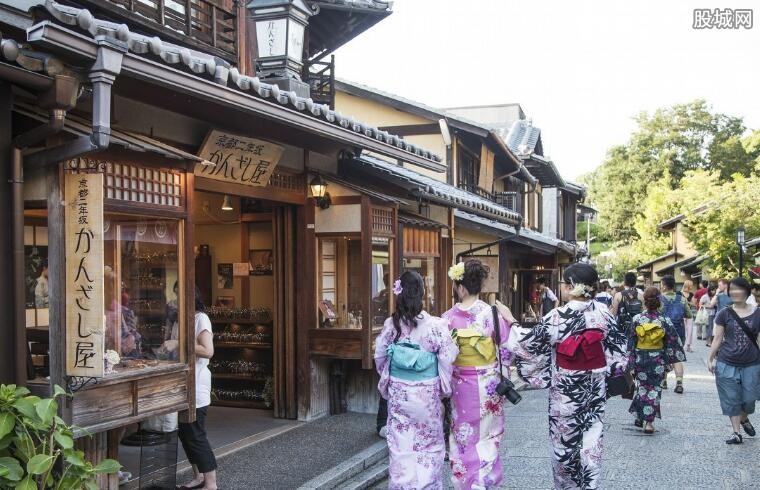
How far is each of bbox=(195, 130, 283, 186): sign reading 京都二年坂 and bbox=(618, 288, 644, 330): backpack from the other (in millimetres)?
8051

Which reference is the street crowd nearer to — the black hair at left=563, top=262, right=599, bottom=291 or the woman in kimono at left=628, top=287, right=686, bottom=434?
the black hair at left=563, top=262, right=599, bottom=291

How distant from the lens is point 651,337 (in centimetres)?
1078

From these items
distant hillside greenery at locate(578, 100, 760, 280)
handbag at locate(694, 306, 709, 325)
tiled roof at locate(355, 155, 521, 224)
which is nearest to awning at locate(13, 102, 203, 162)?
tiled roof at locate(355, 155, 521, 224)

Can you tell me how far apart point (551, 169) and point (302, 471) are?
2260 cm

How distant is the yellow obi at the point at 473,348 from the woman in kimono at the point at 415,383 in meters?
0.26

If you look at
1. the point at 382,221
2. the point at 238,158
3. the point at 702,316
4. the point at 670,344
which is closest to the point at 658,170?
the point at 702,316

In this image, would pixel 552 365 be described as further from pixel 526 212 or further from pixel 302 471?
pixel 526 212

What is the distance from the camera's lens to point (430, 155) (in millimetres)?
11219

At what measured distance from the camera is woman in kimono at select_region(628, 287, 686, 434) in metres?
10.4

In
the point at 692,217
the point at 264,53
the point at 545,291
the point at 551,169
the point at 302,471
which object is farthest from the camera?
the point at 692,217

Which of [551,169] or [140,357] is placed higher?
[551,169]

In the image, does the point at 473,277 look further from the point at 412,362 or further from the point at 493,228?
the point at 493,228

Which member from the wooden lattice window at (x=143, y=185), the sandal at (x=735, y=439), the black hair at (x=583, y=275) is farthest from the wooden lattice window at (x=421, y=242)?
the wooden lattice window at (x=143, y=185)

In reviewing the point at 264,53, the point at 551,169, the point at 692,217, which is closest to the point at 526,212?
the point at 551,169
